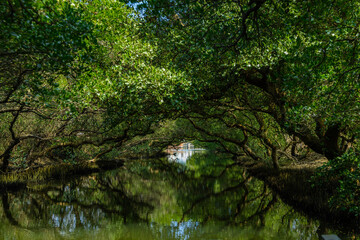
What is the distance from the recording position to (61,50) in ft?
17.6

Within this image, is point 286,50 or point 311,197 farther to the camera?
point 311,197

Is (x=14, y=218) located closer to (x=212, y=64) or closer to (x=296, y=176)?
(x=212, y=64)

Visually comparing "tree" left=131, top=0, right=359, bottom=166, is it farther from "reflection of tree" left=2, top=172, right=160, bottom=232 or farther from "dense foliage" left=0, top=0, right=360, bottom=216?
"reflection of tree" left=2, top=172, right=160, bottom=232

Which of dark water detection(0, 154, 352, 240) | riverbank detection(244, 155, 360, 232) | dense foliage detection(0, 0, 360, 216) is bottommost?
dark water detection(0, 154, 352, 240)

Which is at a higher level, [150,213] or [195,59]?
[195,59]

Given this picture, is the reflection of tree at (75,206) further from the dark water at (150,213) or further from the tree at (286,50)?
the tree at (286,50)

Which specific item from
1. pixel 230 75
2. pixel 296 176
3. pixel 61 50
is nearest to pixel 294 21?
pixel 230 75

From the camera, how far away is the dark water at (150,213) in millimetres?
8391

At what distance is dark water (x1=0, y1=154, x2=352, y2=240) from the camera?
839cm

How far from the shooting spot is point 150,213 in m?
10.9

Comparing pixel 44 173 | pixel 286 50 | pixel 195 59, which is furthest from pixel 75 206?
pixel 286 50

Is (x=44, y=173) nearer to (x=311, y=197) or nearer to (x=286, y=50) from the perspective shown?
(x=311, y=197)

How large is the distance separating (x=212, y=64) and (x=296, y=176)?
7.86 m

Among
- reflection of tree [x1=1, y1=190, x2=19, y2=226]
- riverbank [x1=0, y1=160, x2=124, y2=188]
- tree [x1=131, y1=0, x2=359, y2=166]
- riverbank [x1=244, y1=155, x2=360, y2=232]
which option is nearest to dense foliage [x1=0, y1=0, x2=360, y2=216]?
tree [x1=131, y1=0, x2=359, y2=166]
